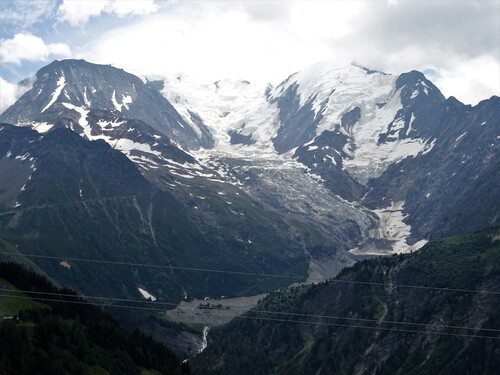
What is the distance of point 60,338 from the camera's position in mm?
157000

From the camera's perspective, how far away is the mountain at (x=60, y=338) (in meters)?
138

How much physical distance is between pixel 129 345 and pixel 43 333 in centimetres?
3190

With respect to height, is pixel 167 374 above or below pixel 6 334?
below

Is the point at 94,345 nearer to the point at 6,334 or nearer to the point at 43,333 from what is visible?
the point at 43,333

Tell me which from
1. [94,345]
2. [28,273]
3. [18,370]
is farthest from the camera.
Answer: [28,273]

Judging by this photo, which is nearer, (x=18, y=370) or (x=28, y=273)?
(x=18, y=370)

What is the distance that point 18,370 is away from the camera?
13238 centimetres

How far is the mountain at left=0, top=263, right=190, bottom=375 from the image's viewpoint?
452 feet

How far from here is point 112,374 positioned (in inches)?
6171

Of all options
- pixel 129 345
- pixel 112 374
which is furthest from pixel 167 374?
pixel 112 374

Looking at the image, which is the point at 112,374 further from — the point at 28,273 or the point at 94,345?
the point at 28,273

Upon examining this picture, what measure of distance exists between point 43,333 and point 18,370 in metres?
22.9

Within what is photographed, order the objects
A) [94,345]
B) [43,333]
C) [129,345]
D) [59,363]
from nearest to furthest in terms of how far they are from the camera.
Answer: [59,363] < [43,333] < [94,345] < [129,345]

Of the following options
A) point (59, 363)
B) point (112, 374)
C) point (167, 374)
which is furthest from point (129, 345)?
point (59, 363)
